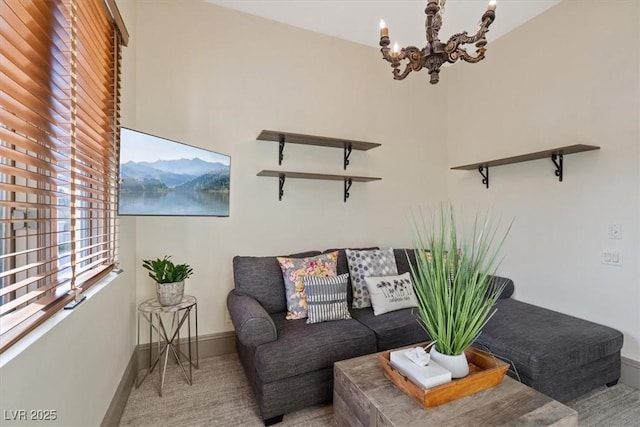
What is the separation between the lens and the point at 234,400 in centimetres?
195

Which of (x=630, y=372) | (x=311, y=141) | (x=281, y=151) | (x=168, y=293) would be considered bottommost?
(x=630, y=372)

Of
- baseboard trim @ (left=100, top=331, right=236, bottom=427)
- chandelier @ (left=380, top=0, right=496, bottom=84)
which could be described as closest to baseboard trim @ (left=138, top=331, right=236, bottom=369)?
baseboard trim @ (left=100, top=331, right=236, bottom=427)

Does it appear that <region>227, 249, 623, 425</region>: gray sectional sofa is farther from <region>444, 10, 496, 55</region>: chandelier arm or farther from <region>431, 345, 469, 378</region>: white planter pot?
<region>444, 10, 496, 55</region>: chandelier arm

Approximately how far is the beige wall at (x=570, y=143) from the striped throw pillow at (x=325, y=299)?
1.81 m

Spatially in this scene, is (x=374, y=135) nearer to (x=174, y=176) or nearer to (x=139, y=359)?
(x=174, y=176)

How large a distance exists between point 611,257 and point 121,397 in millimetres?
3445

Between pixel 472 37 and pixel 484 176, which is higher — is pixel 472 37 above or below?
above

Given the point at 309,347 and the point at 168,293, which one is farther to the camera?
the point at 168,293

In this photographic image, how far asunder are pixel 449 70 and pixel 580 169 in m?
1.85

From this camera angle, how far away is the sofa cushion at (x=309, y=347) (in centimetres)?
171

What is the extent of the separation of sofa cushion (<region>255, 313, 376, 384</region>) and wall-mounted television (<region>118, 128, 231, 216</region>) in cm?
104

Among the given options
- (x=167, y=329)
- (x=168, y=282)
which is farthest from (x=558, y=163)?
(x=167, y=329)

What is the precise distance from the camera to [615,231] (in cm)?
218

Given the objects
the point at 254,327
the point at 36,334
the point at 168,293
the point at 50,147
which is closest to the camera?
the point at 36,334
